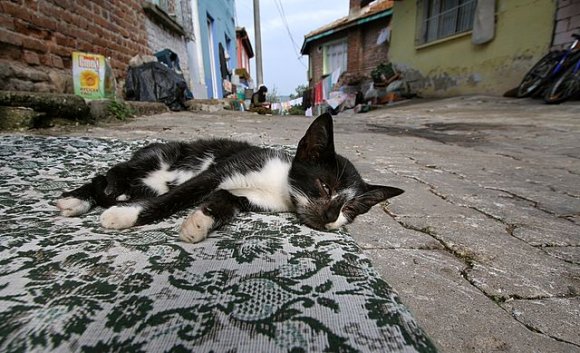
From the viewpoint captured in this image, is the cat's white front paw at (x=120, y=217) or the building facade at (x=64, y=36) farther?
the building facade at (x=64, y=36)

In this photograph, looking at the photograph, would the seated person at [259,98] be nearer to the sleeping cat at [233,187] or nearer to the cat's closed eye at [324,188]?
the sleeping cat at [233,187]

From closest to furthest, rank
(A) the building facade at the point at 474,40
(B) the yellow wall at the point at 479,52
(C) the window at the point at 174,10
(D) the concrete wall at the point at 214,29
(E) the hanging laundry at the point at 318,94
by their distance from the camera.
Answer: (A) the building facade at the point at 474,40
(B) the yellow wall at the point at 479,52
(C) the window at the point at 174,10
(D) the concrete wall at the point at 214,29
(E) the hanging laundry at the point at 318,94

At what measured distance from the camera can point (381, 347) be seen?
0.55 metres

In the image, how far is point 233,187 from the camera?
1.49m

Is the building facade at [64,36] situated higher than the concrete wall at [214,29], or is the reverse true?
the concrete wall at [214,29]

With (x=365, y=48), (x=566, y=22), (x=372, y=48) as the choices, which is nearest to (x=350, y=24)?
(x=365, y=48)

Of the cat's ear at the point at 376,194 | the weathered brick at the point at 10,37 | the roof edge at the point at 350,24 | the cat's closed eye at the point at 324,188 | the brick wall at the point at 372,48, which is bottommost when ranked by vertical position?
the cat's ear at the point at 376,194

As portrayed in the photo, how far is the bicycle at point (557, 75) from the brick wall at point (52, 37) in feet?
27.5

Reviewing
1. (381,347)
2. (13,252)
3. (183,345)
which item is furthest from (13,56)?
(381,347)

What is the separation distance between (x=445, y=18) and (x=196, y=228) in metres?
10.9

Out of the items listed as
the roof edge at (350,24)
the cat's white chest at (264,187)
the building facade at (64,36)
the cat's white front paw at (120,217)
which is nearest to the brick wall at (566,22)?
the roof edge at (350,24)

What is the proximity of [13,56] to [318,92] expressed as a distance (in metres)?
14.0

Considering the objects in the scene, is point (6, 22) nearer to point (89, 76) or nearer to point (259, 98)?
point (89, 76)

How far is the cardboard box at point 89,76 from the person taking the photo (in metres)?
3.99
